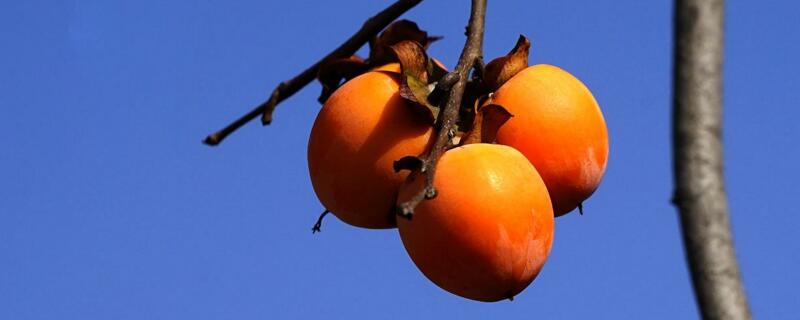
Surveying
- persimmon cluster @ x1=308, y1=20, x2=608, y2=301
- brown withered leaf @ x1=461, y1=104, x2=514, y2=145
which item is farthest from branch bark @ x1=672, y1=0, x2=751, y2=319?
brown withered leaf @ x1=461, y1=104, x2=514, y2=145

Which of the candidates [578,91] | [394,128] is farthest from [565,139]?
[394,128]

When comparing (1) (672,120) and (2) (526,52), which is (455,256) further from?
(1) (672,120)

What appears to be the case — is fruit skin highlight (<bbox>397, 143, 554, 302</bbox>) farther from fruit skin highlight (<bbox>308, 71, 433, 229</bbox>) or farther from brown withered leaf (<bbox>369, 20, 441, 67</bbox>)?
brown withered leaf (<bbox>369, 20, 441, 67</bbox>)

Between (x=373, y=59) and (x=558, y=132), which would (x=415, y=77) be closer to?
(x=373, y=59)

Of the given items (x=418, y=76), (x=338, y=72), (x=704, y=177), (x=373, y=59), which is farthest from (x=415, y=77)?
(x=704, y=177)

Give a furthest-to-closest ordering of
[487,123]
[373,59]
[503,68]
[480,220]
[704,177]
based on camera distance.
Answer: [373,59] < [503,68] < [487,123] < [480,220] < [704,177]
